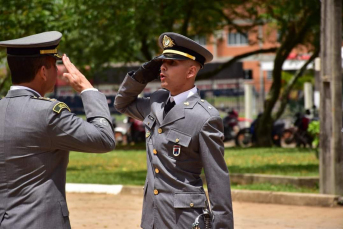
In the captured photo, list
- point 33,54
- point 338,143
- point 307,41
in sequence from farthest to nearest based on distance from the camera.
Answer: point 307,41
point 338,143
point 33,54

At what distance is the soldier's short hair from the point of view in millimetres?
3645

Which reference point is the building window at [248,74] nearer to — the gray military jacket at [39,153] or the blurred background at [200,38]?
the blurred background at [200,38]

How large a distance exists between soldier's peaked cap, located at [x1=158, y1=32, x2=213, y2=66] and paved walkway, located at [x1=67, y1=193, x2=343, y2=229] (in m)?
5.09

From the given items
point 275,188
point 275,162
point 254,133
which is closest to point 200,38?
point 254,133

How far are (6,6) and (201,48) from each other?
10.6 m

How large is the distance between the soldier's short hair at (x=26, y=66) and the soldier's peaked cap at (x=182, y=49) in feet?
3.25

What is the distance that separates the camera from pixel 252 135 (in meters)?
25.7

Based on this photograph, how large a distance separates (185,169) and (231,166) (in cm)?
1223

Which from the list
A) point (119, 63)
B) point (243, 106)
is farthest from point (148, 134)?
point (243, 106)

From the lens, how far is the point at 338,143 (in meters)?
11.1

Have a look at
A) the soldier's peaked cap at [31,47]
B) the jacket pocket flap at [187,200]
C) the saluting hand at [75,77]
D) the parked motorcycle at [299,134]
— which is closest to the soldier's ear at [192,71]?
the jacket pocket flap at [187,200]

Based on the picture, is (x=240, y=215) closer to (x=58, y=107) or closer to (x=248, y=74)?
(x=58, y=107)

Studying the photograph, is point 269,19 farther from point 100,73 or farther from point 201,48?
point 201,48

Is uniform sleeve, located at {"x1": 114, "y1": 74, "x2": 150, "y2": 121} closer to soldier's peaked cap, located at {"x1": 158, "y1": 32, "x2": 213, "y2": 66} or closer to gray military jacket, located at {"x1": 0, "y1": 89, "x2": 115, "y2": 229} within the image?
soldier's peaked cap, located at {"x1": 158, "y1": 32, "x2": 213, "y2": 66}
